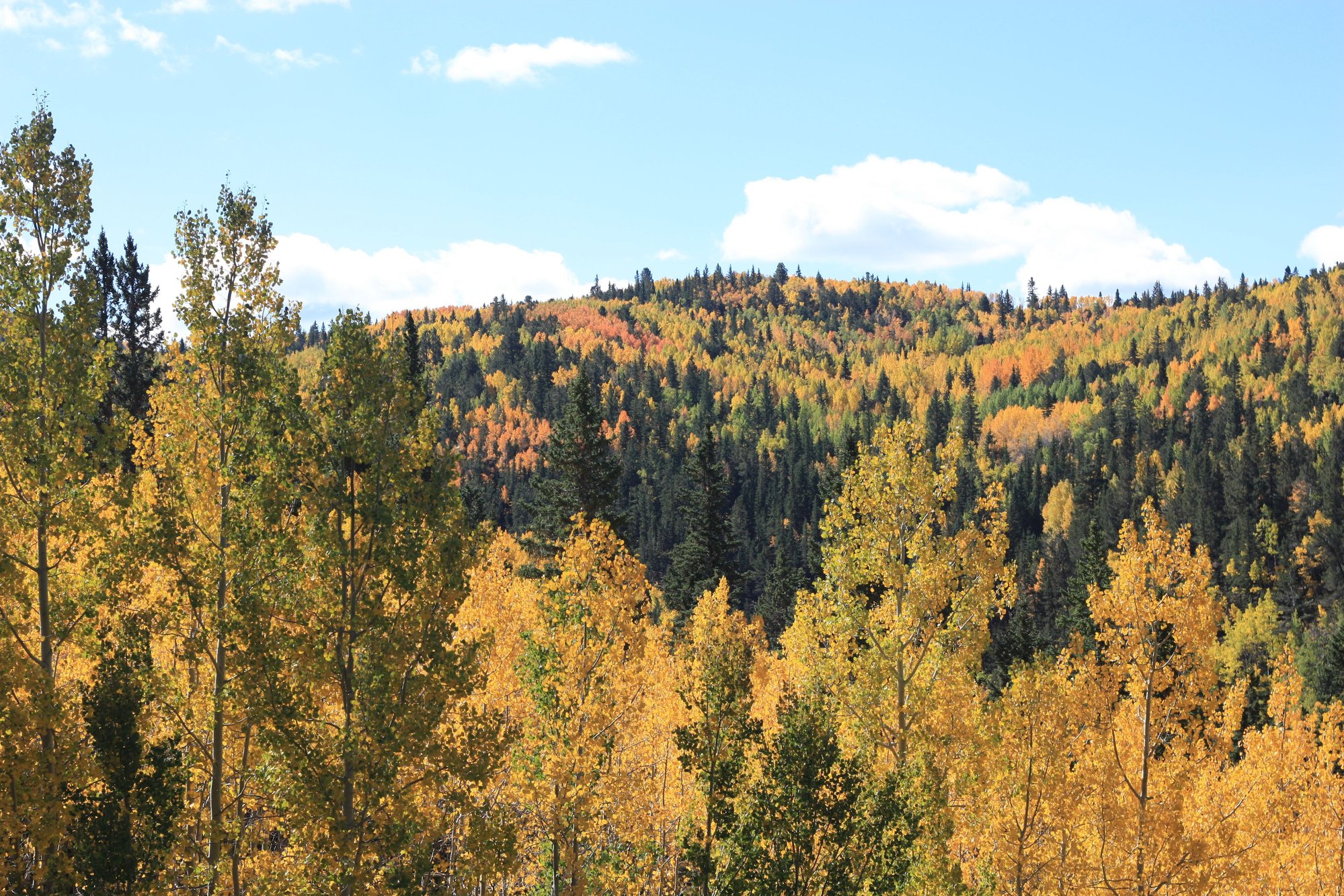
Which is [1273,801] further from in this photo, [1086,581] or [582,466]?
[1086,581]

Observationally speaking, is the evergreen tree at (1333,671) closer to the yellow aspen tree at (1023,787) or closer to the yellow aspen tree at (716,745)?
the yellow aspen tree at (1023,787)

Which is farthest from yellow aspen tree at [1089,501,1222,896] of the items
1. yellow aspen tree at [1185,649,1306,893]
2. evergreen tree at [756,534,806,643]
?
evergreen tree at [756,534,806,643]

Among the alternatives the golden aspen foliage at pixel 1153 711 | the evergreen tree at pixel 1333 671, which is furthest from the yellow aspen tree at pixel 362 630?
the evergreen tree at pixel 1333 671

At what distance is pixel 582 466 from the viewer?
40.6 m

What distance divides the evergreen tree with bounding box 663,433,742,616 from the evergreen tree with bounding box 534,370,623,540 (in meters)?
14.3

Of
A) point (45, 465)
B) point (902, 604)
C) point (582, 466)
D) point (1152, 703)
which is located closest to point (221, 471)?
point (45, 465)

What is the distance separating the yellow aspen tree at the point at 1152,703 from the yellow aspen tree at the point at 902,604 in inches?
130

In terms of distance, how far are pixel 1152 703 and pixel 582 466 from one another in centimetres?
2357

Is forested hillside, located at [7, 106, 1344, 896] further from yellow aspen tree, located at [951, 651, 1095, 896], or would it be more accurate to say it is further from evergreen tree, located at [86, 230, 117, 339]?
evergreen tree, located at [86, 230, 117, 339]

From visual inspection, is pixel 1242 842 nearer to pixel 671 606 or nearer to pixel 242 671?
pixel 242 671

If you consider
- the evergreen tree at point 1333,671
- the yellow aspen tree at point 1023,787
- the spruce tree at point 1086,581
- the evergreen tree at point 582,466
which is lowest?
the evergreen tree at point 1333,671

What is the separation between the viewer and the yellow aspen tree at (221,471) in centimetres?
1596

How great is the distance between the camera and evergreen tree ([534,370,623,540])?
1592 inches

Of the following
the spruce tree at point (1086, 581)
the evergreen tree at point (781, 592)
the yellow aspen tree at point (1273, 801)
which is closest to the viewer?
the yellow aspen tree at point (1273, 801)
